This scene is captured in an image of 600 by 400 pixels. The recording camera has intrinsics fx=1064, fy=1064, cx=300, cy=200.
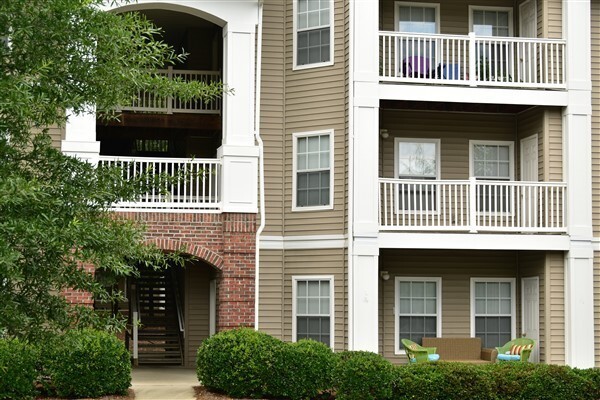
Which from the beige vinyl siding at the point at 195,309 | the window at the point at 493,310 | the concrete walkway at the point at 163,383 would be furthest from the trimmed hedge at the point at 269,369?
the beige vinyl siding at the point at 195,309

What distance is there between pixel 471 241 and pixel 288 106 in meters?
4.97

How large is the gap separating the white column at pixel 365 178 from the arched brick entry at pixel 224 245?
2163mm

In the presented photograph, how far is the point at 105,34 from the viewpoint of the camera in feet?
36.5

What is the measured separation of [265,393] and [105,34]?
10551 millimetres

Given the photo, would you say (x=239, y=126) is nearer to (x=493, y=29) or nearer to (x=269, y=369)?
(x=269, y=369)

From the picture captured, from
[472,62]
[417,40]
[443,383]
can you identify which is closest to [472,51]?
[472,62]

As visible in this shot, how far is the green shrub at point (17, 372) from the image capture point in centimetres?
1845

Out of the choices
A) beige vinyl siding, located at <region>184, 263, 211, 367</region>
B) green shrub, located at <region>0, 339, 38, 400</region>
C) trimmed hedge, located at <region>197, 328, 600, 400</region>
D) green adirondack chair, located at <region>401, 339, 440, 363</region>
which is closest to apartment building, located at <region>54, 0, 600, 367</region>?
beige vinyl siding, located at <region>184, 263, 211, 367</region>

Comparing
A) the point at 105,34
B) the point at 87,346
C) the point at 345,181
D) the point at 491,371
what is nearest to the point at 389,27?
the point at 345,181

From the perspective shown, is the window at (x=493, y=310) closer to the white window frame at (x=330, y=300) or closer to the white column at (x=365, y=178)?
the white column at (x=365, y=178)

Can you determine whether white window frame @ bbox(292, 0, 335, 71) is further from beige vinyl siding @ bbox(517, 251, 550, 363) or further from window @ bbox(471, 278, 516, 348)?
beige vinyl siding @ bbox(517, 251, 550, 363)

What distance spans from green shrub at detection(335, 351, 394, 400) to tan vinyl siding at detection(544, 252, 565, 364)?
4.94 meters

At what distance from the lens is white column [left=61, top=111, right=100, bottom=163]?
2141 cm

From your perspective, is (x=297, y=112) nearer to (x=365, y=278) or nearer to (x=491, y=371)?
(x=365, y=278)
